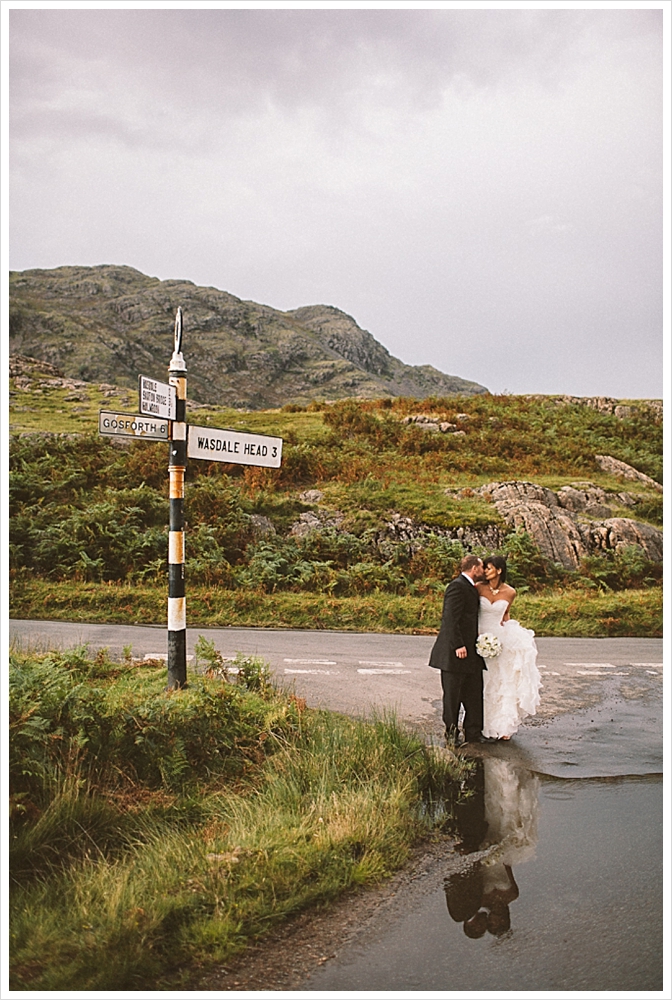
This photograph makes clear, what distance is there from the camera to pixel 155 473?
19.4 meters

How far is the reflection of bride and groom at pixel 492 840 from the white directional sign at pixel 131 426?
379 cm

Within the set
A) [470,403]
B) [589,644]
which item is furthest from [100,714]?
[470,403]

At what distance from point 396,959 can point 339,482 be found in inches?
662

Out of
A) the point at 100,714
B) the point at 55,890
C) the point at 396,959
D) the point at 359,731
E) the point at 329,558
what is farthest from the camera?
the point at 329,558

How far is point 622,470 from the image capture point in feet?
77.7

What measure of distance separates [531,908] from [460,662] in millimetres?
3189

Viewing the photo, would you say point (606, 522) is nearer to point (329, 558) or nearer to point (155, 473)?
point (329, 558)

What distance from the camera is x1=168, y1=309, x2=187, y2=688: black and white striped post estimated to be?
256 inches

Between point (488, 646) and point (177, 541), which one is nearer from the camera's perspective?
point (177, 541)

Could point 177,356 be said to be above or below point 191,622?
above

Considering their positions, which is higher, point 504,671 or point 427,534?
point 427,534

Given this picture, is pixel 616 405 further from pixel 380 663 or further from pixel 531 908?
pixel 531 908

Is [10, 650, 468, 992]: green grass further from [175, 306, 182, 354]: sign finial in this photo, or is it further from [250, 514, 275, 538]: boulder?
[250, 514, 275, 538]: boulder

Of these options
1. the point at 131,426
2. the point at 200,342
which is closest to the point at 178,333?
the point at 131,426
